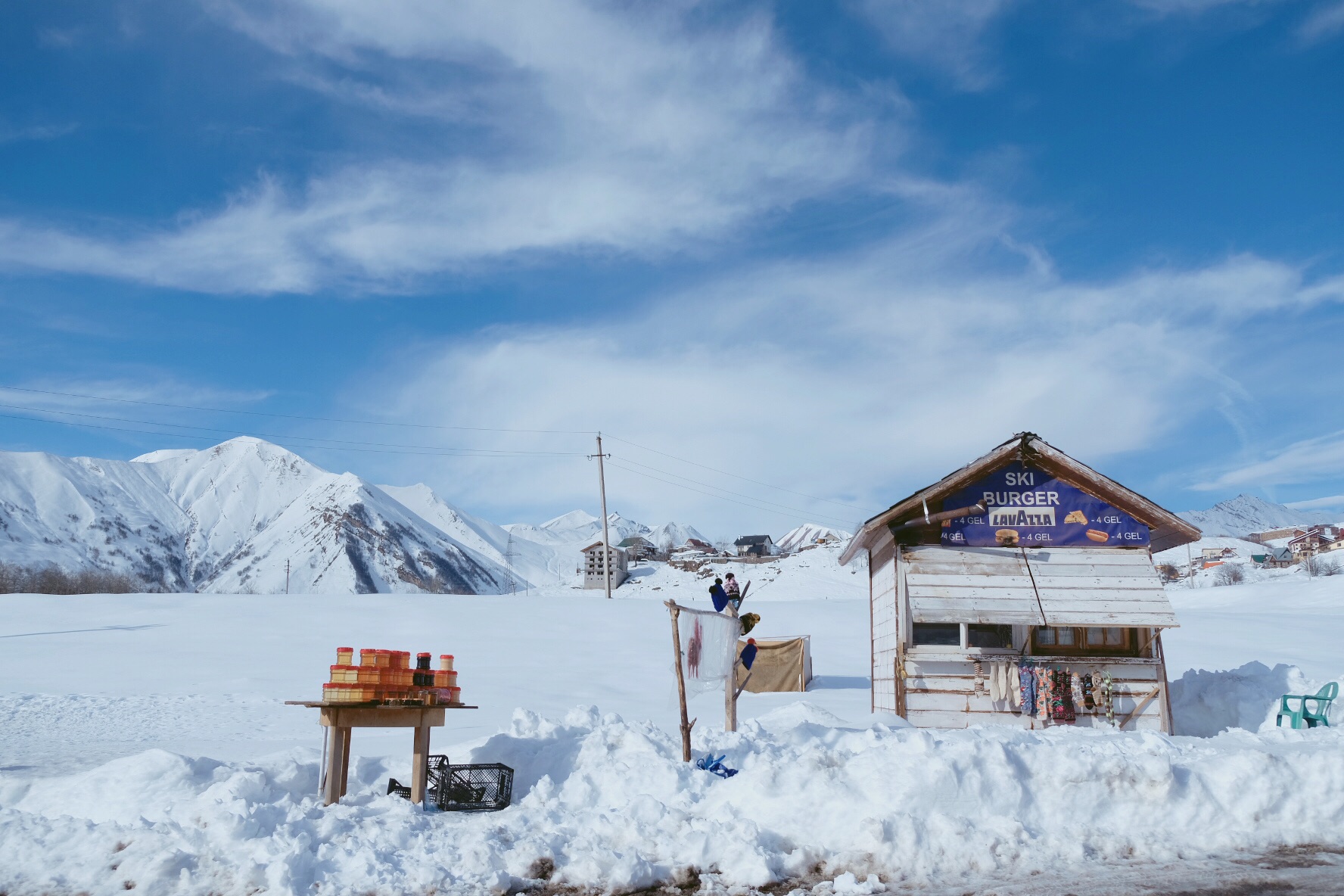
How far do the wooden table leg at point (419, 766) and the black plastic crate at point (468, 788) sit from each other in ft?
0.53

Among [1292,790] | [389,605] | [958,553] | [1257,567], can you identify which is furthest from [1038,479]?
[1257,567]

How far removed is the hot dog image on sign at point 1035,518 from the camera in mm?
15570

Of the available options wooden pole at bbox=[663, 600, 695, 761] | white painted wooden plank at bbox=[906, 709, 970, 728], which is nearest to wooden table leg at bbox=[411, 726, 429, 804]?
wooden pole at bbox=[663, 600, 695, 761]

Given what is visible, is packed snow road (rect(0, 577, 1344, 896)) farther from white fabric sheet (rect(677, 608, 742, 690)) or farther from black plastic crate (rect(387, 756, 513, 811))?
white fabric sheet (rect(677, 608, 742, 690))

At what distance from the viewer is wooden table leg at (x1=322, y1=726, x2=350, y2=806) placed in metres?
9.01

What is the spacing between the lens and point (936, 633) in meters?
17.2

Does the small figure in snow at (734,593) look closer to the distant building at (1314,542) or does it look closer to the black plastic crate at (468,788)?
the black plastic crate at (468,788)

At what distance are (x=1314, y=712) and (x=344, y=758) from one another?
1488 cm

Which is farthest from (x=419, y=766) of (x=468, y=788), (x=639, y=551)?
(x=639, y=551)

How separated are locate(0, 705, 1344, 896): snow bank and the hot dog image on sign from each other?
5.53 metres

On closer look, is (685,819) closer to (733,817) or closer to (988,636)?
(733,817)

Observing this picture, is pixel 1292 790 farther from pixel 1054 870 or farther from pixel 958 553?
pixel 958 553

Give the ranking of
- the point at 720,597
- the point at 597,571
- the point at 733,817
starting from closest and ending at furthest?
the point at 733,817
the point at 720,597
the point at 597,571

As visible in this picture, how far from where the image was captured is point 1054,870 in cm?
762
